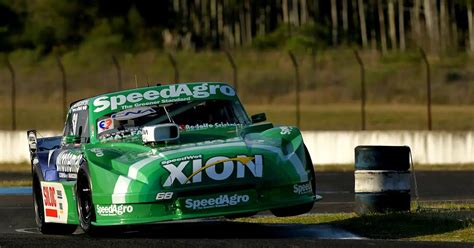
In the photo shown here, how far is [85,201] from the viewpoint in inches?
479

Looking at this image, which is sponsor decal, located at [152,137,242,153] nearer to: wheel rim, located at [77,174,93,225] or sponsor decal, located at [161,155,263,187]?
sponsor decal, located at [161,155,263,187]

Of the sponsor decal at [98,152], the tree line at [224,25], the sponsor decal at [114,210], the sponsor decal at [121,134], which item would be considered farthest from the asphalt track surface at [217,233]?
the tree line at [224,25]

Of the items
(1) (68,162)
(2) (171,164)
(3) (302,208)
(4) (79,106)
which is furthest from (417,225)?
(4) (79,106)

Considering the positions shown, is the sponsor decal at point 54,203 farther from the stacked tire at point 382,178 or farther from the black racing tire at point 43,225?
the stacked tire at point 382,178

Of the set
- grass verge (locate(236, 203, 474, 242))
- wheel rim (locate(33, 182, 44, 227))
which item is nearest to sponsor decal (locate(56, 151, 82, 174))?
wheel rim (locate(33, 182, 44, 227))

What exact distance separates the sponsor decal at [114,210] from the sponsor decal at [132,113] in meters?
1.62

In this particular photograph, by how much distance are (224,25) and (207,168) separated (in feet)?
264

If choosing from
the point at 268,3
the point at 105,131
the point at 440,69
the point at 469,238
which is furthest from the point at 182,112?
the point at 268,3

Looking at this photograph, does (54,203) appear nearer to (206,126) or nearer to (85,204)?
(85,204)

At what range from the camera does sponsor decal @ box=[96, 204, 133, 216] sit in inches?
454

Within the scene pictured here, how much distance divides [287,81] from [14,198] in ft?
111

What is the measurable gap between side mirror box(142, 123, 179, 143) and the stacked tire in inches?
93.3

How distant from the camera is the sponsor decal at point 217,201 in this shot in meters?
11.5

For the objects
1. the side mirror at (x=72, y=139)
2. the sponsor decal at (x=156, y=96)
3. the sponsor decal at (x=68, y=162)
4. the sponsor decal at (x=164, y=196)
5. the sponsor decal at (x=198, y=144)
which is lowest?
the sponsor decal at (x=164, y=196)
